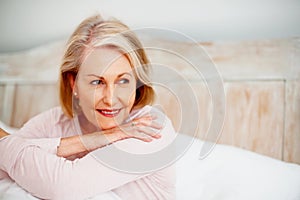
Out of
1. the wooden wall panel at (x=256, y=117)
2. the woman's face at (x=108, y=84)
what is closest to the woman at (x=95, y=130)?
the woman's face at (x=108, y=84)

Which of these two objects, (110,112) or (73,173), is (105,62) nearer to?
(110,112)

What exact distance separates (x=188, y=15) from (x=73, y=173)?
1.60ft

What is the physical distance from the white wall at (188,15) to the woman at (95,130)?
0.09m

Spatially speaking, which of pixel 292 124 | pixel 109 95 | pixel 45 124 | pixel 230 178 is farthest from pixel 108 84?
pixel 292 124

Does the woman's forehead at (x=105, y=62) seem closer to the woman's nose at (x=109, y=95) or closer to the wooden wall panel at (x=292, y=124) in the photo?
the woman's nose at (x=109, y=95)

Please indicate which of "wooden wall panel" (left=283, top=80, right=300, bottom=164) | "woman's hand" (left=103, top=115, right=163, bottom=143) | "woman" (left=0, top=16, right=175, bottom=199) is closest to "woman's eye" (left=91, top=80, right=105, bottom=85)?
"woman" (left=0, top=16, right=175, bottom=199)

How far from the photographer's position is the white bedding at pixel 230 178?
Result: 938mm

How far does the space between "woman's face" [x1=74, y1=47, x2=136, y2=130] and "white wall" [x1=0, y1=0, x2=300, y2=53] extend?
17cm

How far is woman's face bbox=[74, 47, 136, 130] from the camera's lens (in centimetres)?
95

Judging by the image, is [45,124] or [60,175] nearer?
[60,175]

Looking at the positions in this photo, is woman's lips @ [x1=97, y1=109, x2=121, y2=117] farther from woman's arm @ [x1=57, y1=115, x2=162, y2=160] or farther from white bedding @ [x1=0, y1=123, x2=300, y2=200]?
white bedding @ [x1=0, y1=123, x2=300, y2=200]

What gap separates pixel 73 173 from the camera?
878 millimetres

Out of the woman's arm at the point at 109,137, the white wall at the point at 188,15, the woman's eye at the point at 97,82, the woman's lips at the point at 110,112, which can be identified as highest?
the white wall at the point at 188,15

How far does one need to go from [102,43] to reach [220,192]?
420 millimetres
